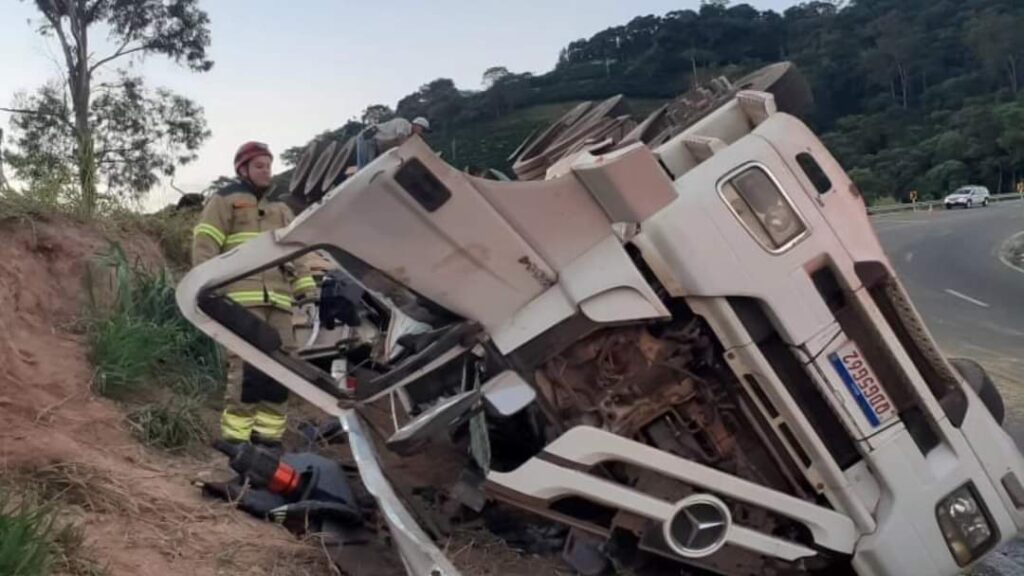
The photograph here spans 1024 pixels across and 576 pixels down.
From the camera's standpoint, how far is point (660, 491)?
3533mm

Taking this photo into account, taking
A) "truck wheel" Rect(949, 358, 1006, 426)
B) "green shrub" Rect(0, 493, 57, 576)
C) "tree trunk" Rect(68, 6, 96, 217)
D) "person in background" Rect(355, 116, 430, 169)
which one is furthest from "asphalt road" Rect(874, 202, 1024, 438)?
"tree trunk" Rect(68, 6, 96, 217)

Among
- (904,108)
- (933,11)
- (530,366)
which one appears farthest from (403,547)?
(933,11)

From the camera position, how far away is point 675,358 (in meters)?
3.71

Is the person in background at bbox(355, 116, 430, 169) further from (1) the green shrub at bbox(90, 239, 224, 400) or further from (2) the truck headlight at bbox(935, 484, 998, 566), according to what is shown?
(2) the truck headlight at bbox(935, 484, 998, 566)

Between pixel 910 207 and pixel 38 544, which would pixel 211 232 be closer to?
pixel 38 544

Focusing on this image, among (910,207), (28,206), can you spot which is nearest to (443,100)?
(28,206)

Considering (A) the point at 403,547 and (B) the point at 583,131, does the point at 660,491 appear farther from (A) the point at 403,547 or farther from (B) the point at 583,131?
A: (B) the point at 583,131

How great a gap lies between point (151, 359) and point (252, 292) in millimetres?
757

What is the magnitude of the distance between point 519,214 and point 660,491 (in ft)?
3.21

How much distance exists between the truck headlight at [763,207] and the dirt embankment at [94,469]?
1.78 metres

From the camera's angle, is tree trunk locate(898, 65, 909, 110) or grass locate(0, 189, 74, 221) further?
tree trunk locate(898, 65, 909, 110)

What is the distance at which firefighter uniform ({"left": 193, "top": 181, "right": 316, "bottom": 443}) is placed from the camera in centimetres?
494

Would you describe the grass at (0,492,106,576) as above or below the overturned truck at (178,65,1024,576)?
above

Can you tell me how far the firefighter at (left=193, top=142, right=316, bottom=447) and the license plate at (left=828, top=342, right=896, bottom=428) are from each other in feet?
8.18
